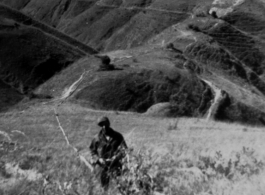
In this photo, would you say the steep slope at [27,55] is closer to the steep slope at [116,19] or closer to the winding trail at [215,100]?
the winding trail at [215,100]

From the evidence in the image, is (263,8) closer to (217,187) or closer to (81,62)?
(81,62)

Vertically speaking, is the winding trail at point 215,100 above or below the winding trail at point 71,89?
below

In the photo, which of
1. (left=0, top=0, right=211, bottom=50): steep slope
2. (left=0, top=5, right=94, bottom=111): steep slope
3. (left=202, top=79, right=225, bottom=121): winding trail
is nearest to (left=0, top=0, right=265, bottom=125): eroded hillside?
(left=202, top=79, right=225, bottom=121): winding trail

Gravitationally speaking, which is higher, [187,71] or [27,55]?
[187,71]

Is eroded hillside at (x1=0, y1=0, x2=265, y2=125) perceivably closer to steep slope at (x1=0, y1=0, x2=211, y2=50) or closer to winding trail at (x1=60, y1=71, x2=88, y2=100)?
winding trail at (x1=60, y1=71, x2=88, y2=100)

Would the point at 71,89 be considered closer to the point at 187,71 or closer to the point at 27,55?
the point at 187,71

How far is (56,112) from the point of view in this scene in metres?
31.6

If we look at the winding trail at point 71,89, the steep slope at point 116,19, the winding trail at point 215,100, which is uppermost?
the winding trail at point 71,89

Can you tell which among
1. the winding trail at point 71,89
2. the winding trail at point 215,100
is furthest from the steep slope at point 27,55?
the winding trail at point 215,100

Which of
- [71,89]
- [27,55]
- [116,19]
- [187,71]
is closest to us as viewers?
[71,89]

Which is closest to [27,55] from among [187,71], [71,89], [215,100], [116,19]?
[71,89]

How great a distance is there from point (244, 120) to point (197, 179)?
39540 millimetres

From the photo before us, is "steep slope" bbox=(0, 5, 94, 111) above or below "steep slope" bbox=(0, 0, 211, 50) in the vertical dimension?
above

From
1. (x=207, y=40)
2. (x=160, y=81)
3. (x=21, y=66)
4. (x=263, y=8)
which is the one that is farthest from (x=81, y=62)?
(x=263, y=8)
